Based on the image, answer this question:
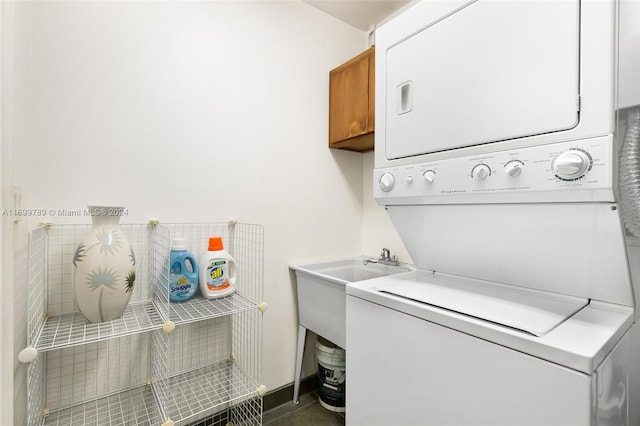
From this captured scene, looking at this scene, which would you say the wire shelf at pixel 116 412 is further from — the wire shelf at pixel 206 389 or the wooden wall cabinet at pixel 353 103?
the wooden wall cabinet at pixel 353 103

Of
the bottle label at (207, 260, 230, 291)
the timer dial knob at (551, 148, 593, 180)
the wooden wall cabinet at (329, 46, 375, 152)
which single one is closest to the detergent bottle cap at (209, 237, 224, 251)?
the bottle label at (207, 260, 230, 291)

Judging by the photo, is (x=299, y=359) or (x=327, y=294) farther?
(x=299, y=359)

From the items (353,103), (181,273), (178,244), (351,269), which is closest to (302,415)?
(351,269)

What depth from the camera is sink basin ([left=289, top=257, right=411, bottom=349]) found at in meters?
1.72

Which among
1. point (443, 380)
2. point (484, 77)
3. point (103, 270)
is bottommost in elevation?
point (443, 380)

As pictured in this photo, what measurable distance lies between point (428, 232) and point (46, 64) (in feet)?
5.92

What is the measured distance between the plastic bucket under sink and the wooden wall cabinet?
4.68 feet

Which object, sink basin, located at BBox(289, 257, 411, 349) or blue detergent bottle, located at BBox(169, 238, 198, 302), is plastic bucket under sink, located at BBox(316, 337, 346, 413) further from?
blue detergent bottle, located at BBox(169, 238, 198, 302)

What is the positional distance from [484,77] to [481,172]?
322 mm

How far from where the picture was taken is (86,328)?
4.03 ft

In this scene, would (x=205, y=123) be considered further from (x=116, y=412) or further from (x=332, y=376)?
(x=332, y=376)

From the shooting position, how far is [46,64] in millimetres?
1316

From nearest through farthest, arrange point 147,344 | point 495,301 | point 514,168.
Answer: point 514,168, point 495,301, point 147,344

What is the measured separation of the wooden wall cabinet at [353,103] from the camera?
6.36ft
